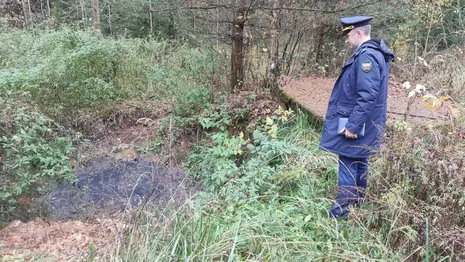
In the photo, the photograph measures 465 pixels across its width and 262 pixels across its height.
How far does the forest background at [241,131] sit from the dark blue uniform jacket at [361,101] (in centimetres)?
23

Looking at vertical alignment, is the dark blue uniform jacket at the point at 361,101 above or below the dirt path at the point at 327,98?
above

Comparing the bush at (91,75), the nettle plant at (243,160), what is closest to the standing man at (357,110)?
the nettle plant at (243,160)

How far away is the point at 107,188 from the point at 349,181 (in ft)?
11.4

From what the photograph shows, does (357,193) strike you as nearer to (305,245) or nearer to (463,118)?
(305,245)

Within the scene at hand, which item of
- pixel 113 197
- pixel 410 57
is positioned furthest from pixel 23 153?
pixel 410 57

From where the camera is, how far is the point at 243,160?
Result: 531 cm

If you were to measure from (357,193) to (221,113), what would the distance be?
122 inches

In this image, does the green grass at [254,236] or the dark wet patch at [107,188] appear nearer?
the green grass at [254,236]

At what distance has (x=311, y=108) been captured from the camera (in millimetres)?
5680

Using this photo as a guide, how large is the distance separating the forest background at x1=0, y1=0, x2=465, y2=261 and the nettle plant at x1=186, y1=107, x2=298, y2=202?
0.02m

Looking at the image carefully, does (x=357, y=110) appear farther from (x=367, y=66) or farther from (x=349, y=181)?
(x=349, y=181)

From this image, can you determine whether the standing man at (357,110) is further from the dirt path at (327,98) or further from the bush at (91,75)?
the bush at (91,75)

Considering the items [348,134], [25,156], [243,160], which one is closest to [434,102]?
[348,134]

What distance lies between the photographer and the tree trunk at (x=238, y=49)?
20.2ft
